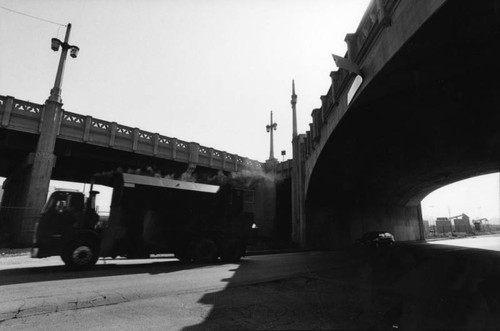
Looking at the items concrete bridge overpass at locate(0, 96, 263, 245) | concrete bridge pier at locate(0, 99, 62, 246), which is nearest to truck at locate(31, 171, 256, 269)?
concrete bridge overpass at locate(0, 96, 263, 245)

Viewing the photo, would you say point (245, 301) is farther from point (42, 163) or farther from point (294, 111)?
point (294, 111)

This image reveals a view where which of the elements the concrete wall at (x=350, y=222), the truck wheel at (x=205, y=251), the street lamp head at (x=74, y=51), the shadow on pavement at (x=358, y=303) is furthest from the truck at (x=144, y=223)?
the street lamp head at (x=74, y=51)

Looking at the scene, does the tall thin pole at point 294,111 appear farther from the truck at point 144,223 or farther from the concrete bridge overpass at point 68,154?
the truck at point 144,223

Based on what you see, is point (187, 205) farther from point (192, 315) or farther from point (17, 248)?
point (17, 248)

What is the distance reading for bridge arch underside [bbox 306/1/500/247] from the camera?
6.63m

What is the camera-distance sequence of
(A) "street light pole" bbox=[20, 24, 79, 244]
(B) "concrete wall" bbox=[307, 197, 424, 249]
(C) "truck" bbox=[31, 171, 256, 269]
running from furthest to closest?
(B) "concrete wall" bbox=[307, 197, 424, 249] → (A) "street light pole" bbox=[20, 24, 79, 244] → (C) "truck" bbox=[31, 171, 256, 269]

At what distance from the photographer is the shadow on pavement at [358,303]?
4504 mm

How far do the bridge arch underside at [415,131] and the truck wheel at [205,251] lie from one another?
8.14m

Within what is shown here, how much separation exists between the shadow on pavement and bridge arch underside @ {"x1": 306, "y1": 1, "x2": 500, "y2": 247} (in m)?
5.58

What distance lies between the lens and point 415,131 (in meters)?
14.8

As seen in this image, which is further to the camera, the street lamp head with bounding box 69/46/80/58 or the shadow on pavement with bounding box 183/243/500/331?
the street lamp head with bounding box 69/46/80/58

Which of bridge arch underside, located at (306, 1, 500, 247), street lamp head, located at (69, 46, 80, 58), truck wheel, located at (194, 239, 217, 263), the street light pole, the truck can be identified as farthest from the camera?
street lamp head, located at (69, 46, 80, 58)

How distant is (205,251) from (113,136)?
14.1 meters

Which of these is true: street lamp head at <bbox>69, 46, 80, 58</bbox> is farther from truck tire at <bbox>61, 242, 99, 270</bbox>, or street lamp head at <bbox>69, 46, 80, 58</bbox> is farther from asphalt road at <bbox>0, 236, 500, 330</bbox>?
asphalt road at <bbox>0, 236, 500, 330</bbox>
